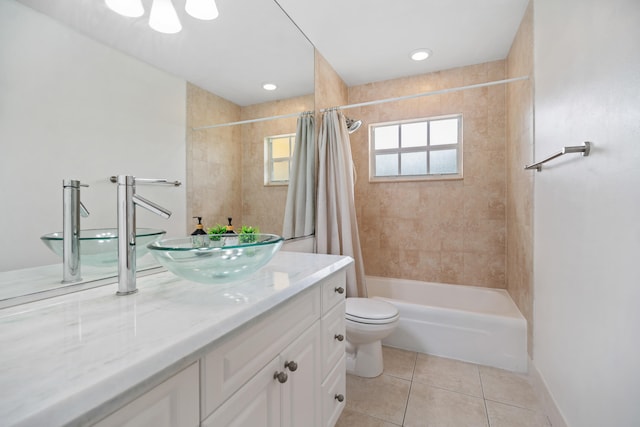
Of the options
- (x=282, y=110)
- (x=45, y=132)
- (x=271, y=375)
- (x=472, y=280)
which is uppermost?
(x=282, y=110)

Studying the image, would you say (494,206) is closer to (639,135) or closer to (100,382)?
(639,135)

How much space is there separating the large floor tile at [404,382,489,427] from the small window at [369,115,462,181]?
1796 millimetres

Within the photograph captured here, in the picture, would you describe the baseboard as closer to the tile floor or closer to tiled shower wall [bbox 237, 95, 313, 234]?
the tile floor

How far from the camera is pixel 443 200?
2.73m

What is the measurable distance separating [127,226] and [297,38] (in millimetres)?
1923

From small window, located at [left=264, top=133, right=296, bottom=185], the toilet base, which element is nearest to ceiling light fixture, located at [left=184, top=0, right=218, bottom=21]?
small window, located at [left=264, top=133, right=296, bottom=185]

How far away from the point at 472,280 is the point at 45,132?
2985mm

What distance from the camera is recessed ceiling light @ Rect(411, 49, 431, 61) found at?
2.41 metres

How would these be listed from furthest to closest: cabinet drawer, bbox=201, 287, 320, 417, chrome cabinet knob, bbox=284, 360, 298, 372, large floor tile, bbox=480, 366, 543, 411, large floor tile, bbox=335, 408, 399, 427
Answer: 1. large floor tile, bbox=480, 366, 543, 411
2. large floor tile, bbox=335, 408, 399, 427
3. chrome cabinet knob, bbox=284, 360, 298, 372
4. cabinet drawer, bbox=201, 287, 320, 417

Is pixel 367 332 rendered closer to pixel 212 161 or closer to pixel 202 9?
pixel 212 161

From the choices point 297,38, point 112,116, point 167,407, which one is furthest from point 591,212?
point 297,38

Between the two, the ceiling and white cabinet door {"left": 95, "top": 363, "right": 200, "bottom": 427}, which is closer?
white cabinet door {"left": 95, "top": 363, "right": 200, "bottom": 427}

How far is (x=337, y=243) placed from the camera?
7.71 ft

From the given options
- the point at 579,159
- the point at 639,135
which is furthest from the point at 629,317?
the point at 579,159
